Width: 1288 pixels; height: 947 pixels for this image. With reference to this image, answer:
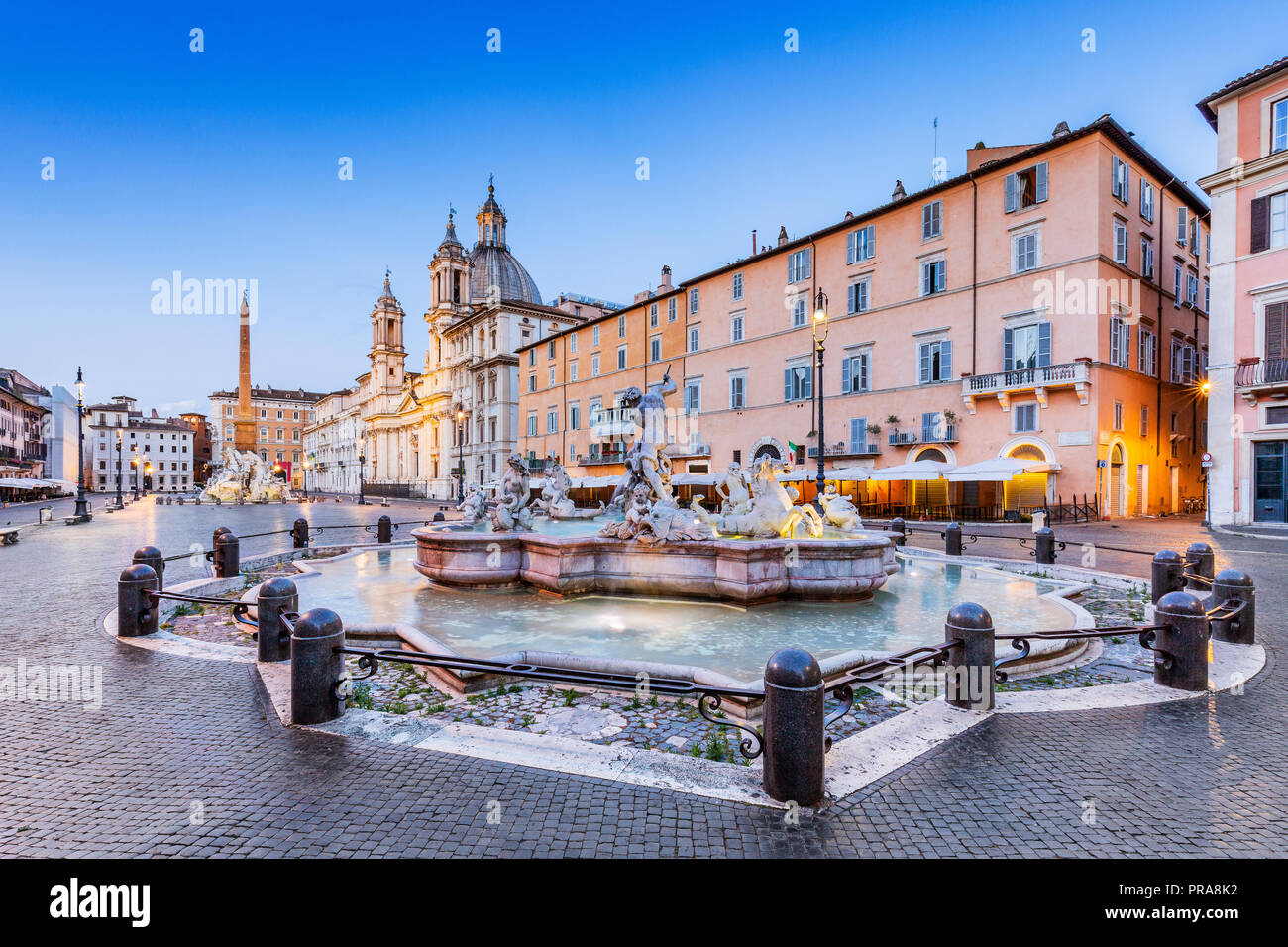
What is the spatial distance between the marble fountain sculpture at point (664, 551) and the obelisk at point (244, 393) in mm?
43522

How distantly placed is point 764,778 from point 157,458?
12461cm

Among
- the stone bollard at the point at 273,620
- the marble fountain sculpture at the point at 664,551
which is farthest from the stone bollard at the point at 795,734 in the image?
the stone bollard at the point at 273,620

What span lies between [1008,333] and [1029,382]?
8.92 ft

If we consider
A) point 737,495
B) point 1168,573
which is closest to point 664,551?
point 737,495

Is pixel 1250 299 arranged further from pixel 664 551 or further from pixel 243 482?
pixel 243 482

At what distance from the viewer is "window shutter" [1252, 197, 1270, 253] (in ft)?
75.2

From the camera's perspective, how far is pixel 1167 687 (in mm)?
5391

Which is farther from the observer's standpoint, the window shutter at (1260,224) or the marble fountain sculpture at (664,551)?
the window shutter at (1260,224)

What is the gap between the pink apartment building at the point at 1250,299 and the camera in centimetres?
2259

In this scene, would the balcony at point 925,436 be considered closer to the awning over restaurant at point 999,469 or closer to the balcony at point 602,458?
the awning over restaurant at point 999,469

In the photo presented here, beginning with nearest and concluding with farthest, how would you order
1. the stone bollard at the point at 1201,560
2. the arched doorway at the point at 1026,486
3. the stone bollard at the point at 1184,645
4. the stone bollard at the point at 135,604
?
the stone bollard at the point at 1184,645 → the stone bollard at the point at 135,604 → the stone bollard at the point at 1201,560 → the arched doorway at the point at 1026,486

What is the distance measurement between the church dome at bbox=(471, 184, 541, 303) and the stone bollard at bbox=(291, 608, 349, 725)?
7422 centimetres

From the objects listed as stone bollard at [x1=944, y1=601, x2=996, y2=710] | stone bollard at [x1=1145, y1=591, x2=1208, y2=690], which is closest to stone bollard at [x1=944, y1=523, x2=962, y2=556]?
stone bollard at [x1=1145, y1=591, x2=1208, y2=690]
